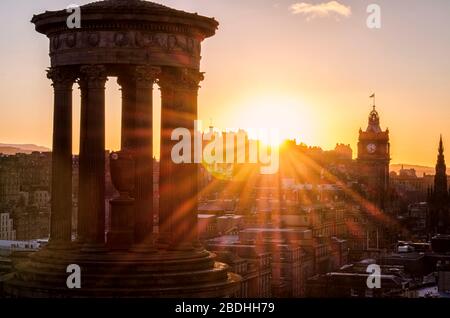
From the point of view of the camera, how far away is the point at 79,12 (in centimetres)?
3619

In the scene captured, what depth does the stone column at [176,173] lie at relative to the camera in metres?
36.8

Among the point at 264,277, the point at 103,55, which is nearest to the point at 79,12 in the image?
the point at 103,55

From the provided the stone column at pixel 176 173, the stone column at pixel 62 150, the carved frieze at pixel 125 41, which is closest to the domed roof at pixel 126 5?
the carved frieze at pixel 125 41

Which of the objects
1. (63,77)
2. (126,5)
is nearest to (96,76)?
(63,77)

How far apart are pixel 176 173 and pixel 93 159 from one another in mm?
2725

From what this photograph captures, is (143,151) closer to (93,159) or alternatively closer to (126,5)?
(93,159)

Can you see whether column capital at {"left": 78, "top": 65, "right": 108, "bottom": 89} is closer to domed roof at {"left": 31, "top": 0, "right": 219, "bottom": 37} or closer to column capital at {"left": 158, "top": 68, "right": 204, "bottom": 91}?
domed roof at {"left": 31, "top": 0, "right": 219, "bottom": 37}

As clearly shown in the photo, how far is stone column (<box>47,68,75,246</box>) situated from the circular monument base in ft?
3.37

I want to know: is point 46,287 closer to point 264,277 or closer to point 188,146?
point 188,146

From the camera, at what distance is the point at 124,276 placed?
34906 millimetres

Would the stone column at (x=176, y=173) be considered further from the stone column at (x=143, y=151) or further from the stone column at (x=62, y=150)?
the stone column at (x=62, y=150)

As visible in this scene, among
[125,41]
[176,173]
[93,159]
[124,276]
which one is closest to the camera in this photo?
[124,276]

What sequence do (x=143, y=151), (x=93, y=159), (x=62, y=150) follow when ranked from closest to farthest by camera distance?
(x=93, y=159), (x=143, y=151), (x=62, y=150)

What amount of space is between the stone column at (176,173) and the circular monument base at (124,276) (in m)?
0.79
